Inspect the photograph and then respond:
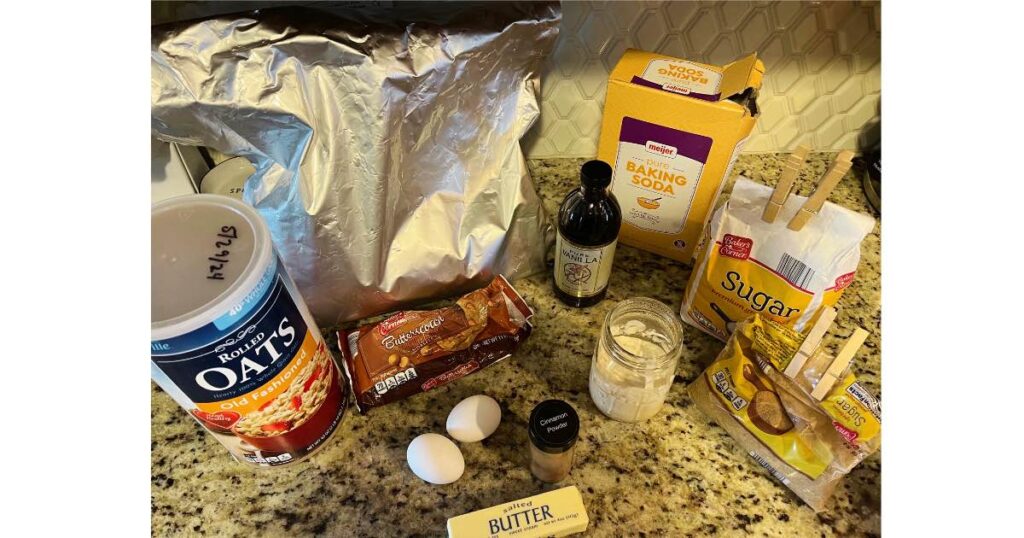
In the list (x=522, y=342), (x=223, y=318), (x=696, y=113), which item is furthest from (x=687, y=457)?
(x=223, y=318)

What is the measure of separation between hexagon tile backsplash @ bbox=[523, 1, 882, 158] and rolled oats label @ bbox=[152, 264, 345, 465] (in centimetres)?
50

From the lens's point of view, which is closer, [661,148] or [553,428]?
[553,428]

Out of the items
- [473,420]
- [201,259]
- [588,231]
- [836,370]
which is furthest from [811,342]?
[201,259]

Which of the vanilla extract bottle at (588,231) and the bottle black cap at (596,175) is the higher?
the bottle black cap at (596,175)

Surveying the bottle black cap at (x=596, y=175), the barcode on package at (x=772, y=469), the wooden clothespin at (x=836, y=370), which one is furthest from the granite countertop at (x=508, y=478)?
the bottle black cap at (x=596, y=175)

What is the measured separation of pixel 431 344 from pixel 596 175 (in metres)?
0.27

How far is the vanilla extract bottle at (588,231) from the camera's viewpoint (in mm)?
646

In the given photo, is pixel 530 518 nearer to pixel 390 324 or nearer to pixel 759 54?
pixel 390 324

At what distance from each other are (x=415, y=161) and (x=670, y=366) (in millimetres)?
Result: 358

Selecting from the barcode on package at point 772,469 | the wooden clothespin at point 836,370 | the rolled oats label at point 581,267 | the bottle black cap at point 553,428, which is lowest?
the barcode on package at point 772,469

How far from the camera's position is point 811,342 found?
1.99 feet

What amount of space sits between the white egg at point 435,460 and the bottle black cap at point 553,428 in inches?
3.6

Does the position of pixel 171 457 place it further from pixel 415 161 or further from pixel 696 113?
pixel 696 113

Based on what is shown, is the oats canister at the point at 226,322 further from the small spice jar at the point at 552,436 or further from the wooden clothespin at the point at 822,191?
the wooden clothespin at the point at 822,191
